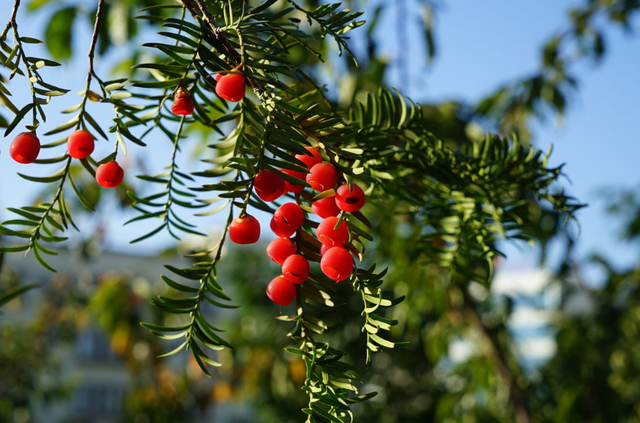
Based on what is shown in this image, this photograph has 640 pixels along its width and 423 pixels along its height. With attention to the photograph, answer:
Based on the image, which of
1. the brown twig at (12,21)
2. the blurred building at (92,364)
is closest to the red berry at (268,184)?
the brown twig at (12,21)

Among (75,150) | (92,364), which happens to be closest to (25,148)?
(75,150)

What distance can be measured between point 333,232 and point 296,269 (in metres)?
0.02

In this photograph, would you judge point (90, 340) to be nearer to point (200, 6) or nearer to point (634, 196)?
point (634, 196)

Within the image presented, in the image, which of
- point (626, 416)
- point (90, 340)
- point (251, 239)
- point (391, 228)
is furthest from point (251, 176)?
point (90, 340)

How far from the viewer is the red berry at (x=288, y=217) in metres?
0.20

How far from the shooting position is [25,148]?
218 millimetres

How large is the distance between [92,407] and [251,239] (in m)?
7.51

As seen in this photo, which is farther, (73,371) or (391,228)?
(73,371)

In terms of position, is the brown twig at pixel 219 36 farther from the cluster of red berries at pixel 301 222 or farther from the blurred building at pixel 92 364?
the blurred building at pixel 92 364

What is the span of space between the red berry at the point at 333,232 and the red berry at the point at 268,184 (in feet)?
0.07

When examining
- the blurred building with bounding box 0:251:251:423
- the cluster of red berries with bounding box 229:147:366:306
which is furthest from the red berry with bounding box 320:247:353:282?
the blurred building with bounding box 0:251:251:423

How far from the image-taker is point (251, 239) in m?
0.20

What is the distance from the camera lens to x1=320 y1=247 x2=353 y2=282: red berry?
192 millimetres

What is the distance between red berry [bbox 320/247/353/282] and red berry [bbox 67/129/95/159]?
108 millimetres
